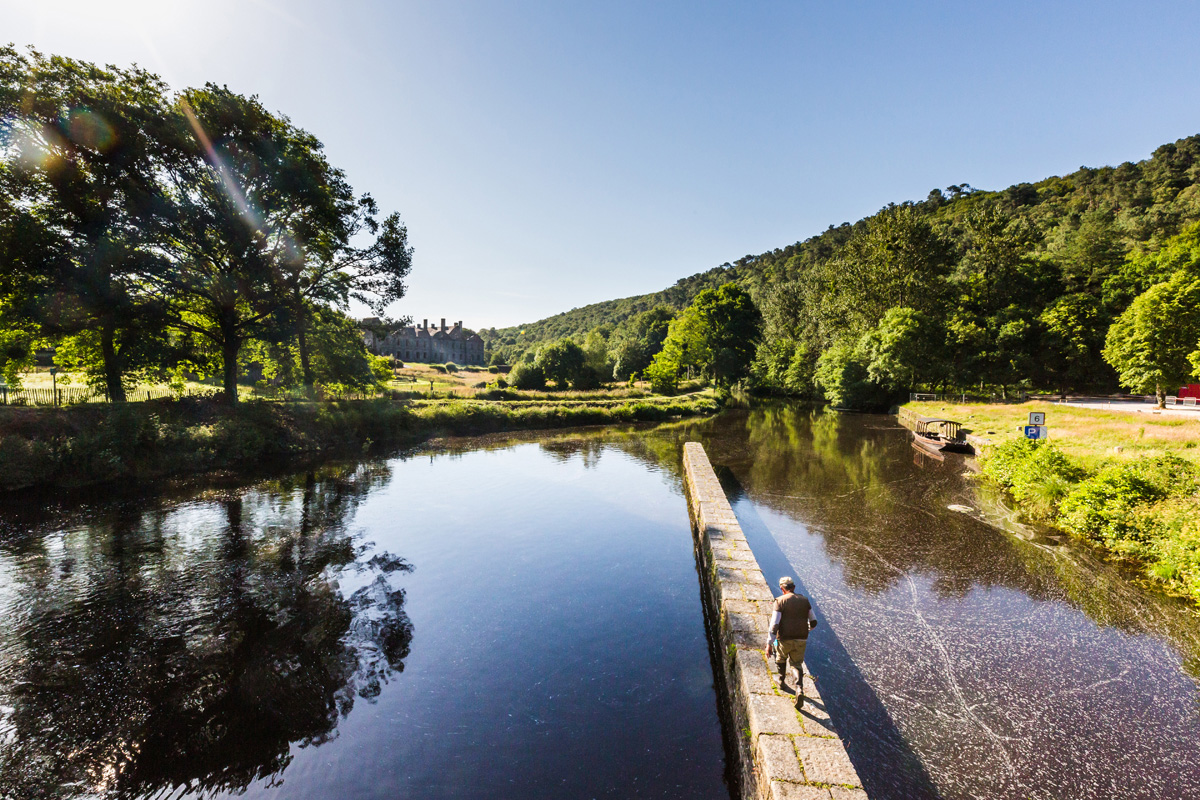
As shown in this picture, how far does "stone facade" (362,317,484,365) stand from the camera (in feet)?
304

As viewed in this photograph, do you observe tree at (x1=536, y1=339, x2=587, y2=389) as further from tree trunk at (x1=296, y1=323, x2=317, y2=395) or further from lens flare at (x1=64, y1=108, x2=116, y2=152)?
lens flare at (x1=64, y1=108, x2=116, y2=152)

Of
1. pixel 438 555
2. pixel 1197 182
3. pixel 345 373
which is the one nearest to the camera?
pixel 438 555

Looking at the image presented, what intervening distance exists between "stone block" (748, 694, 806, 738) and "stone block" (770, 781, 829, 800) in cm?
62

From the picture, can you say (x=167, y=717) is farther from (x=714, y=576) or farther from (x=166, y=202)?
(x=166, y=202)

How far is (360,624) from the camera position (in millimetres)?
8219

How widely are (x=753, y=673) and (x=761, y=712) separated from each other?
650 mm

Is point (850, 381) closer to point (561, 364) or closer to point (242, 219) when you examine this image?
point (561, 364)

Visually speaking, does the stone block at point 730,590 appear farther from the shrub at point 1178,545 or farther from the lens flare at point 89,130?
the lens flare at point 89,130

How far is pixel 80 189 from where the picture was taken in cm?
1672

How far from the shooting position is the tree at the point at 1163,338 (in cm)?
2503

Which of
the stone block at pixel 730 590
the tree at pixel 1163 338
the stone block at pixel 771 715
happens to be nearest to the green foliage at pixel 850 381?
the tree at pixel 1163 338

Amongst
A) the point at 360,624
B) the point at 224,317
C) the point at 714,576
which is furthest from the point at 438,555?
the point at 224,317

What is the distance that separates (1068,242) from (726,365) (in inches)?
1595

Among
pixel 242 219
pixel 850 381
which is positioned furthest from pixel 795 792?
pixel 850 381
